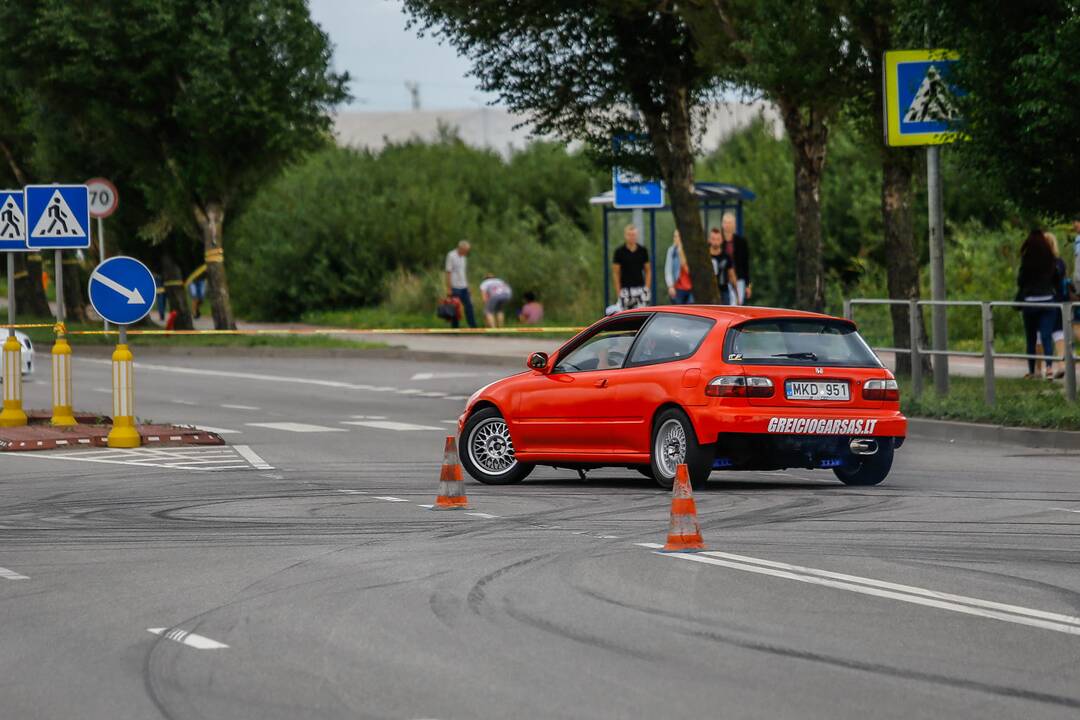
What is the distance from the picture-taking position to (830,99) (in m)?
24.1

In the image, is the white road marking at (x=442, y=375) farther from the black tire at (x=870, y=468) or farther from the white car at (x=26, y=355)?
the black tire at (x=870, y=468)

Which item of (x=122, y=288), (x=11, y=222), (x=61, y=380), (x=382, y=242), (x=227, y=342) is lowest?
(x=61, y=380)

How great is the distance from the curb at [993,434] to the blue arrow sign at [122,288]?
755 cm

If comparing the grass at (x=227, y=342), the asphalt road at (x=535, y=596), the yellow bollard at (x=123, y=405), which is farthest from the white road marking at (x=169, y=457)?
the grass at (x=227, y=342)

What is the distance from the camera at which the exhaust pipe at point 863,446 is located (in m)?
14.6

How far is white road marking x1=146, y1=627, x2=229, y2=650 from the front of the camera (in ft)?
27.2

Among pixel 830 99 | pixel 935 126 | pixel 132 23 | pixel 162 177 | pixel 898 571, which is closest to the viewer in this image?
pixel 898 571

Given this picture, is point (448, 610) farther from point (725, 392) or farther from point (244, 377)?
point (244, 377)

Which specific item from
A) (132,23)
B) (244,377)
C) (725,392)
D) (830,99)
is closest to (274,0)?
(132,23)

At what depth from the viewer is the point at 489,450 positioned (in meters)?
15.8

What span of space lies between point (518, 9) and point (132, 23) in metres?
14.5

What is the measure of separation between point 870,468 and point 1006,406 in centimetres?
526

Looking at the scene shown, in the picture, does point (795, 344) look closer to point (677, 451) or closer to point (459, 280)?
point (677, 451)

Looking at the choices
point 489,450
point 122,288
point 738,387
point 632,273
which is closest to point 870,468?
point 738,387
